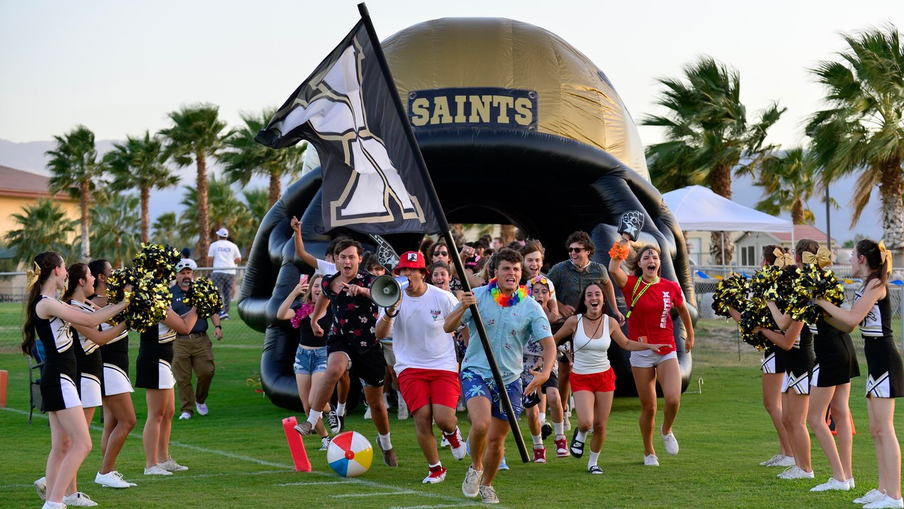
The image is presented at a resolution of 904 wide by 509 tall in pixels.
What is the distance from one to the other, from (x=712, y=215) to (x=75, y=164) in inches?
1121

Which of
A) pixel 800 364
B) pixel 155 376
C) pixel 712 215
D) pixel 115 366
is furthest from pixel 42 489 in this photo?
pixel 712 215

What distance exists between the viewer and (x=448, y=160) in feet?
42.0

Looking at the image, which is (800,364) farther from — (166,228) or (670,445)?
(166,228)

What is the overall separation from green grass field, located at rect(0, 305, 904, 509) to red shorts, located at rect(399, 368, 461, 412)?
619 millimetres

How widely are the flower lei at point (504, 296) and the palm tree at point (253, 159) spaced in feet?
89.8

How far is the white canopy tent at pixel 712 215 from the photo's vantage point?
20.8m

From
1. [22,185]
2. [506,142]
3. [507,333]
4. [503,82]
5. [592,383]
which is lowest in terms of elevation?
[592,383]

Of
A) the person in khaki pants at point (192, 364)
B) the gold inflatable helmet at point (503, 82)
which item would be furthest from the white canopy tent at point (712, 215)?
the person in khaki pants at point (192, 364)

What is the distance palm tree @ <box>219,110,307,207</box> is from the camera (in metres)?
33.6

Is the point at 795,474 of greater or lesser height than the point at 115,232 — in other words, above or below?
below

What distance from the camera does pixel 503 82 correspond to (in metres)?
13.2

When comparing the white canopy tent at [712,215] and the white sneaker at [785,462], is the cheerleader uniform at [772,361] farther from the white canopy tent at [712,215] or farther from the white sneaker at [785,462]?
the white canopy tent at [712,215]

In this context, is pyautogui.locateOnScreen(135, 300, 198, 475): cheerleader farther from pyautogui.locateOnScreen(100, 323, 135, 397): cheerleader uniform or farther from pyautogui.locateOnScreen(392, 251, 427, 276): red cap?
pyautogui.locateOnScreen(392, 251, 427, 276): red cap

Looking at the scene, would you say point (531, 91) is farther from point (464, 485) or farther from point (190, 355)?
point (464, 485)
